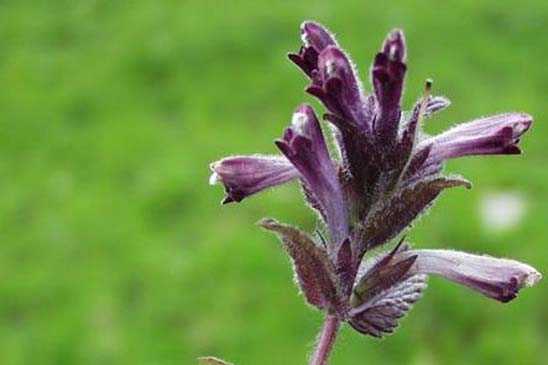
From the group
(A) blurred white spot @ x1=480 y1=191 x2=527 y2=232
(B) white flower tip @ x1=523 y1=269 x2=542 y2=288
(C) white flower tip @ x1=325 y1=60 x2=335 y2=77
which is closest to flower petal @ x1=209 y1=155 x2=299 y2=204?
(C) white flower tip @ x1=325 y1=60 x2=335 y2=77

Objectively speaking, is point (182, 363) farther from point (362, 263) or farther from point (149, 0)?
point (149, 0)

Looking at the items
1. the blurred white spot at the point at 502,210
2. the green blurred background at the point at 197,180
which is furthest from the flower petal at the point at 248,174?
the blurred white spot at the point at 502,210

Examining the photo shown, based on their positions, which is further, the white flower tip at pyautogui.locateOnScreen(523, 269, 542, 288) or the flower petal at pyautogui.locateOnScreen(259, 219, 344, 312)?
the white flower tip at pyautogui.locateOnScreen(523, 269, 542, 288)

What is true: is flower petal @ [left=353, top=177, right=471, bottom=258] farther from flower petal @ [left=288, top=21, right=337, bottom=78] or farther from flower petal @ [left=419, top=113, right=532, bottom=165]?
flower petal @ [left=288, top=21, right=337, bottom=78]

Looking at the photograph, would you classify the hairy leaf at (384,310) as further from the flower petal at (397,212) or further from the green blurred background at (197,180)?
the green blurred background at (197,180)

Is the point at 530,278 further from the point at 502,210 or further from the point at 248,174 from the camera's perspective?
the point at 502,210
